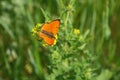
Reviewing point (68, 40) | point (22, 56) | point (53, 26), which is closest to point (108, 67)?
point (22, 56)

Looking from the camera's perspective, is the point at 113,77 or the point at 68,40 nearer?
the point at 68,40

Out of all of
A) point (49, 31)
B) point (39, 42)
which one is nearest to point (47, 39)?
point (49, 31)

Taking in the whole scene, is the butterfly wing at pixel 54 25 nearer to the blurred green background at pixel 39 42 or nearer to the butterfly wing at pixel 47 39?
the butterfly wing at pixel 47 39

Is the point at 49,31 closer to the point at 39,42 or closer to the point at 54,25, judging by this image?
the point at 54,25

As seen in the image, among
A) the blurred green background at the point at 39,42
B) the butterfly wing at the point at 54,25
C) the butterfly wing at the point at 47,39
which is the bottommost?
the butterfly wing at the point at 47,39

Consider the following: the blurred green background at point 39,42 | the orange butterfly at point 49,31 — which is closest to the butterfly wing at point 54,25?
the orange butterfly at point 49,31

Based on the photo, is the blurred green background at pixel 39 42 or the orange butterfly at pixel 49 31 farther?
the blurred green background at pixel 39 42

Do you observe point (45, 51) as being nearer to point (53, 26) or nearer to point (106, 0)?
point (106, 0)

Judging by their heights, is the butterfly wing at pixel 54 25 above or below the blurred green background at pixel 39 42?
below
